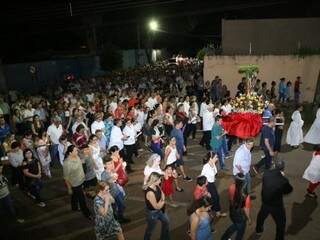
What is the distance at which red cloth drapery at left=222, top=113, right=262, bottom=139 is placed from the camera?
12.3 m

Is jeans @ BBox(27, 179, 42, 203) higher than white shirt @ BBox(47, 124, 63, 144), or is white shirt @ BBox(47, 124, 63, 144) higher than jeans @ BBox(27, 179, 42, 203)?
white shirt @ BBox(47, 124, 63, 144)

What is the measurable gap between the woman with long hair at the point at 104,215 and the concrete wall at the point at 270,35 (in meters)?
16.2

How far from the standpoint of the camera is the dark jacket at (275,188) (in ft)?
21.6

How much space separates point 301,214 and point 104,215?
436cm

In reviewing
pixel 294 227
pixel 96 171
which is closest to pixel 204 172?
pixel 294 227

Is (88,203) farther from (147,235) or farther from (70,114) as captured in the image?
(70,114)

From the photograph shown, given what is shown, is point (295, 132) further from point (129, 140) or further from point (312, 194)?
point (129, 140)

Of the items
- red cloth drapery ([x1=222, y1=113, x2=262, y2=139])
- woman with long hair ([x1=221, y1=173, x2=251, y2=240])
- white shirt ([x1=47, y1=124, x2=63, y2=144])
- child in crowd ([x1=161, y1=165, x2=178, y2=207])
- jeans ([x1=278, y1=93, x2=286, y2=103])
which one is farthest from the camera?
jeans ([x1=278, y1=93, x2=286, y2=103])

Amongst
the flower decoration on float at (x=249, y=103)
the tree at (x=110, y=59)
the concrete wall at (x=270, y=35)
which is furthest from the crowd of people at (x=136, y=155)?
the tree at (x=110, y=59)

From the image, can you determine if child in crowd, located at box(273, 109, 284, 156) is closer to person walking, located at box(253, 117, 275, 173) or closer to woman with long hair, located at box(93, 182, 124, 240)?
person walking, located at box(253, 117, 275, 173)

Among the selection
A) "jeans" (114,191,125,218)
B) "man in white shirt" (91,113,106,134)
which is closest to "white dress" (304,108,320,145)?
"man in white shirt" (91,113,106,134)

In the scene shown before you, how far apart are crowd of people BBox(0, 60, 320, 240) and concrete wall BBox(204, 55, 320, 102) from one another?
250cm

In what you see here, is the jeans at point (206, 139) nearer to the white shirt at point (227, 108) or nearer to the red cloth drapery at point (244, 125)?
the red cloth drapery at point (244, 125)

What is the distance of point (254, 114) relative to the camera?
12.3m
